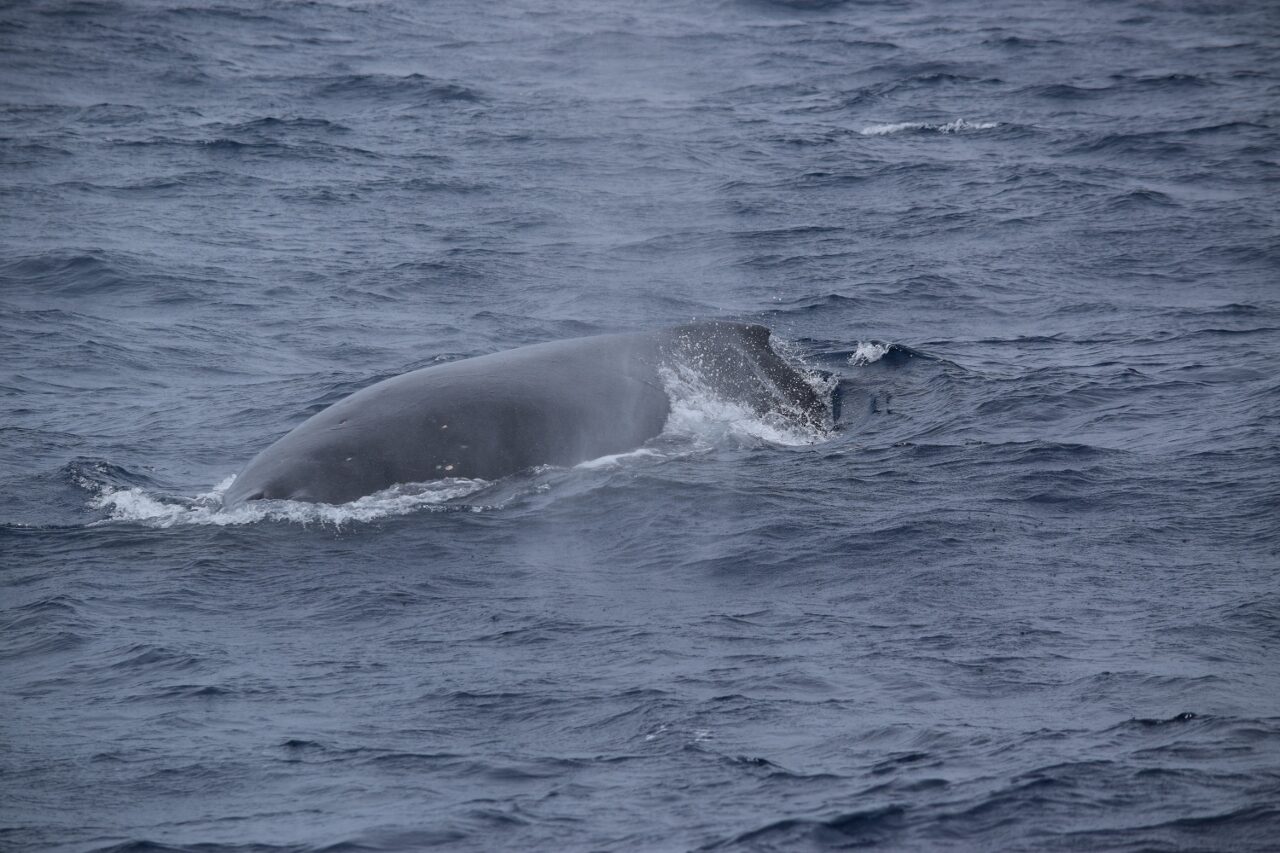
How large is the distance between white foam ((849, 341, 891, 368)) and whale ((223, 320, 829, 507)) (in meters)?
2.31

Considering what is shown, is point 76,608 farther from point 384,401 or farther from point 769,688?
point 769,688

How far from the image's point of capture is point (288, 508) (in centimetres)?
1261

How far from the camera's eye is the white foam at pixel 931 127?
3291 centimetres

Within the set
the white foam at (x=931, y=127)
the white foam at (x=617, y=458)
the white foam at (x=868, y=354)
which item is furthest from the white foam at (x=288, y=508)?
the white foam at (x=931, y=127)

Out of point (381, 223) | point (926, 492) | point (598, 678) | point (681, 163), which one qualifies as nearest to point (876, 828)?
point (598, 678)

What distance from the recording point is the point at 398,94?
37875 mm

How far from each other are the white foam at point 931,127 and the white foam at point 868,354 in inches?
598

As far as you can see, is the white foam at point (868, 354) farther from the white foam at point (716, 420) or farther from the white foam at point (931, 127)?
the white foam at point (931, 127)

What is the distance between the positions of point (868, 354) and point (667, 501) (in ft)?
19.4


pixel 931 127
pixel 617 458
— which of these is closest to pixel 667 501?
pixel 617 458

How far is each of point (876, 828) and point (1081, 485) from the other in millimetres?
6691

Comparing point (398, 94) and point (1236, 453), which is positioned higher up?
point (398, 94)

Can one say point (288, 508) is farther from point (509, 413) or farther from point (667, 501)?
point (667, 501)

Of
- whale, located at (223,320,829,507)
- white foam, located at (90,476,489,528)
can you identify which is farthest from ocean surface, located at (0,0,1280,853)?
whale, located at (223,320,829,507)
